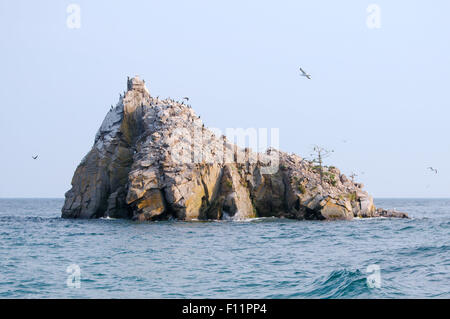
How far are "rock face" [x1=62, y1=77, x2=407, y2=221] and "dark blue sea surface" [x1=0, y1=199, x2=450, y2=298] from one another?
11117 millimetres

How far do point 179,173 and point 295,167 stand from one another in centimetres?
1350

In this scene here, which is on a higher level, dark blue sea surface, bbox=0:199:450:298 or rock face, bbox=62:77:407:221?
rock face, bbox=62:77:407:221

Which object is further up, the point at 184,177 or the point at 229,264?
the point at 184,177

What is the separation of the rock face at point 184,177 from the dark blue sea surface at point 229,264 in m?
11.1

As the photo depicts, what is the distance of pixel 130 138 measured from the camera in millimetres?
54406

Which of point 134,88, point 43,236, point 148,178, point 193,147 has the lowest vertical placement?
point 43,236

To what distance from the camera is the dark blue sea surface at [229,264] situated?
1656 centimetres

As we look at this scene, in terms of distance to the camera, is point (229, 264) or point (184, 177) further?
point (184, 177)

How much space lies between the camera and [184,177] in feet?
153

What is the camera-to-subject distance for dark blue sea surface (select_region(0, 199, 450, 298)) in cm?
1656

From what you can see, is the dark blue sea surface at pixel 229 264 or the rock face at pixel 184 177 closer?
the dark blue sea surface at pixel 229 264

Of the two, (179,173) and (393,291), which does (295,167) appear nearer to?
(179,173)

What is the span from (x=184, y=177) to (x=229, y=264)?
2554cm
